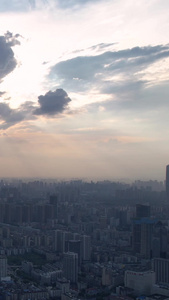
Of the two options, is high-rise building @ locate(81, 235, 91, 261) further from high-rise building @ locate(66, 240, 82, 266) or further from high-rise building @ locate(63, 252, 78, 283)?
high-rise building @ locate(63, 252, 78, 283)

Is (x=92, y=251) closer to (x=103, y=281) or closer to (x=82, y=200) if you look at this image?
(x=103, y=281)

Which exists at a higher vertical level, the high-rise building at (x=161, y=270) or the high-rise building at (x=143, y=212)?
the high-rise building at (x=143, y=212)

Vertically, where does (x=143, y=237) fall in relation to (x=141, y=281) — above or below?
above

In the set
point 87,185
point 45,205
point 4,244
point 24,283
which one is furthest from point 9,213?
point 87,185

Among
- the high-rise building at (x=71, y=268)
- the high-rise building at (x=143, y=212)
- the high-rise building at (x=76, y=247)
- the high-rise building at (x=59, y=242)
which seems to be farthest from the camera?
the high-rise building at (x=143, y=212)

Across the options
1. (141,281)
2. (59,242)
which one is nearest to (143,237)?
(59,242)

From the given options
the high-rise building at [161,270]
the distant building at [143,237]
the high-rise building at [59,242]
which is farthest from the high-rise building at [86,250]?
the high-rise building at [161,270]

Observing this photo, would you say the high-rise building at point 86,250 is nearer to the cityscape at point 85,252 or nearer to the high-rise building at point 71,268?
the cityscape at point 85,252

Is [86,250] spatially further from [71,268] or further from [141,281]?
[141,281]

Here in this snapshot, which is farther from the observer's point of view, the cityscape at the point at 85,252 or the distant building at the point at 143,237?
the distant building at the point at 143,237
